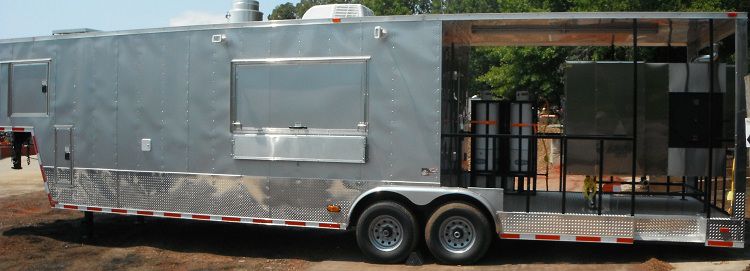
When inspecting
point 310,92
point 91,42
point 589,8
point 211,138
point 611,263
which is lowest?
point 611,263

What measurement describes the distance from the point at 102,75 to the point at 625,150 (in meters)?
6.84

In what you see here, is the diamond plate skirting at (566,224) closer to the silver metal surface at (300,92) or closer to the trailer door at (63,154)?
the silver metal surface at (300,92)

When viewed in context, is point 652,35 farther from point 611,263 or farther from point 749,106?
point 611,263

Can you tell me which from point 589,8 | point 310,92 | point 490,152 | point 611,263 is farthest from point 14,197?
point 589,8

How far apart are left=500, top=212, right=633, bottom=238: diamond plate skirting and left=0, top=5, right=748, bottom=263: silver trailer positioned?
2 centimetres

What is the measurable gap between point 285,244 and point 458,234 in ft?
9.00

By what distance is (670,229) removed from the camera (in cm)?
746

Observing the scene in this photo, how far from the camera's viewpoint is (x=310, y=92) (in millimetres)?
8094

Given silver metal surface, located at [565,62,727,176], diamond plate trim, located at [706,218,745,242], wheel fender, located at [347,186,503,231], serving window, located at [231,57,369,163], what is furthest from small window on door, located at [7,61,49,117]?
diamond plate trim, located at [706,218,745,242]

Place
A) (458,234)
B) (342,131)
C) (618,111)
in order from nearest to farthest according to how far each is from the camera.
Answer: (458,234)
(342,131)
(618,111)

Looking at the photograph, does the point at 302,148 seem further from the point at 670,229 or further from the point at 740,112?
the point at 740,112

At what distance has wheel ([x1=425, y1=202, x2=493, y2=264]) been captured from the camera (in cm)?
768

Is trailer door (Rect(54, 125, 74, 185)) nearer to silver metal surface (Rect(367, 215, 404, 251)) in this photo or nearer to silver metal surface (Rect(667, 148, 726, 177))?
silver metal surface (Rect(367, 215, 404, 251))

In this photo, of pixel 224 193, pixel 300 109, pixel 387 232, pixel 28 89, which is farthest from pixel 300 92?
pixel 28 89
